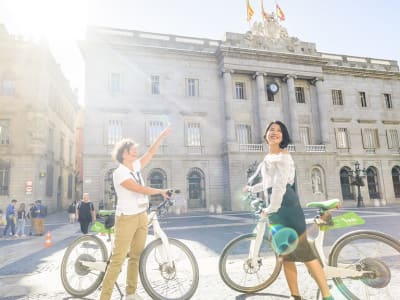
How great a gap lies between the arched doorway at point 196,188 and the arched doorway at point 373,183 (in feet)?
56.5

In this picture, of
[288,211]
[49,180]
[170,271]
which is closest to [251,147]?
[49,180]

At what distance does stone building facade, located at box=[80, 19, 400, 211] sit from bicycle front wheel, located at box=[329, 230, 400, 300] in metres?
18.2

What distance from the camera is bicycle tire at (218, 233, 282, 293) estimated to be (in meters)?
3.34

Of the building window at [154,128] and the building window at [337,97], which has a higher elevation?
the building window at [337,97]

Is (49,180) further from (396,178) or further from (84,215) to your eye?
(396,178)

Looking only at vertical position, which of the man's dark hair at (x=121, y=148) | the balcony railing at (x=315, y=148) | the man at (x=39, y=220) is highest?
the balcony railing at (x=315, y=148)

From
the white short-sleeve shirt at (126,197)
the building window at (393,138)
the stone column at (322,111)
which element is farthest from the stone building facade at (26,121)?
the building window at (393,138)

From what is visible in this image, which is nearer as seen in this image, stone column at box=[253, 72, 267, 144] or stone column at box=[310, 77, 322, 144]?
stone column at box=[253, 72, 267, 144]

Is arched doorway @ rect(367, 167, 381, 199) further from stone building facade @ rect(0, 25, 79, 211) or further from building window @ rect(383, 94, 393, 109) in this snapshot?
stone building facade @ rect(0, 25, 79, 211)

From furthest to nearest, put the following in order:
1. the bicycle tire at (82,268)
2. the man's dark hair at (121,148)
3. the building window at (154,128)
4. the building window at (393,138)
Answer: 1. the building window at (393,138)
2. the building window at (154,128)
3. the bicycle tire at (82,268)
4. the man's dark hair at (121,148)

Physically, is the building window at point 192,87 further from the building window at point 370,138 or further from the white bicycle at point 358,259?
the white bicycle at point 358,259

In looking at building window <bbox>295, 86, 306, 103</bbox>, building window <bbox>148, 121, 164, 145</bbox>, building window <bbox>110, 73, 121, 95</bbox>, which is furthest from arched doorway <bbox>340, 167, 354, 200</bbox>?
building window <bbox>110, 73, 121, 95</bbox>

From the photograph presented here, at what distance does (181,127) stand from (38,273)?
18.1 metres

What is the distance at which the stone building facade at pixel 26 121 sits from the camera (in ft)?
66.1
